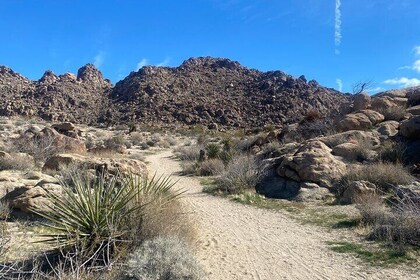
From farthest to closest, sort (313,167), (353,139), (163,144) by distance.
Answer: (163,144), (353,139), (313,167)

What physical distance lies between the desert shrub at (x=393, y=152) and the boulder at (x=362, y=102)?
767cm

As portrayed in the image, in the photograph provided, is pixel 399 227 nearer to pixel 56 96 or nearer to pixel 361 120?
pixel 361 120

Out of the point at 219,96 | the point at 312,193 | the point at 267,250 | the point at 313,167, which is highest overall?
the point at 219,96

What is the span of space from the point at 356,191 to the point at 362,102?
13.5m

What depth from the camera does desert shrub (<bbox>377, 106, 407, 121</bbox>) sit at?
20.2 meters

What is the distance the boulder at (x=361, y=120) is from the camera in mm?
19672

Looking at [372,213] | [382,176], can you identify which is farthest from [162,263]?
[382,176]

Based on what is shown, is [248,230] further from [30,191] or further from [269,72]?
[269,72]

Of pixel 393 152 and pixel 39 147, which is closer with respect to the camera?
pixel 393 152

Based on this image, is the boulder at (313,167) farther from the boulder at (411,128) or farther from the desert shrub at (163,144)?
the desert shrub at (163,144)

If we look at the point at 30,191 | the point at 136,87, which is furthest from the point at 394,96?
the point at 136,87

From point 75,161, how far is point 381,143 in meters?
12.5

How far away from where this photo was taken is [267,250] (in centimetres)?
739

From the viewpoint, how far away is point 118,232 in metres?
5.77
